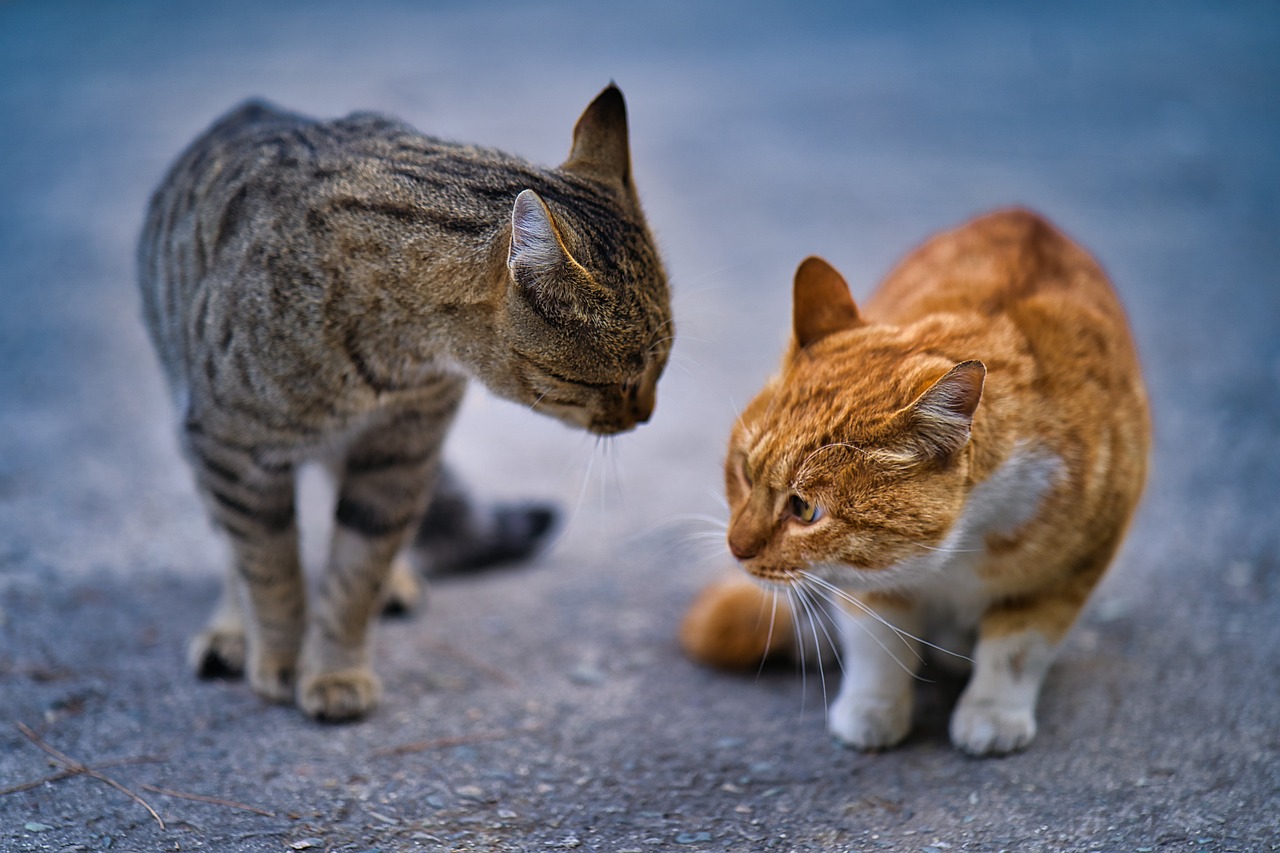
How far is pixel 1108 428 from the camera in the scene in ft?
7.07

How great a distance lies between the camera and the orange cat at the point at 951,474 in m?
1.89

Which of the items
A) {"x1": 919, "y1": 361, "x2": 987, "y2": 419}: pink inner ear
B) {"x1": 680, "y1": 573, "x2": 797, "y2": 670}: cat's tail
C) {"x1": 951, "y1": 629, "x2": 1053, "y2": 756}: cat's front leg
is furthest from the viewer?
{"x1": 680, "y1": 573, "x2": 797, "y2": 670}: cat's tail

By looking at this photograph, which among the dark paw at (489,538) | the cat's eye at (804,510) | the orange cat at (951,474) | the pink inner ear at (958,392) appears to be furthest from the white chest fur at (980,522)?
the dark paw at (489,538)

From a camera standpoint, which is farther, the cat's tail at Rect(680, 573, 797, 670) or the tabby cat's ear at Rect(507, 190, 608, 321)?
the cat's tail at Rect(680, 573, 797, 670)

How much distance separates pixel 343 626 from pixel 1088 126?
19.1 feet

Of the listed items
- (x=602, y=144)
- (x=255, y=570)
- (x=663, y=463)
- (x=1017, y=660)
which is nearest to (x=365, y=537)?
(x=255, y=570)

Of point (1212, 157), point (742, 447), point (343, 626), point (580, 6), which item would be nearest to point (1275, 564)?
point (742, 447)

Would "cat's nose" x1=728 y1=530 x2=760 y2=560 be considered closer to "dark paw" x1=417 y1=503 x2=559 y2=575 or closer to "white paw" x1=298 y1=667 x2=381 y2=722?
"white paw" x1=298 y1=667 x2=381 y2=722

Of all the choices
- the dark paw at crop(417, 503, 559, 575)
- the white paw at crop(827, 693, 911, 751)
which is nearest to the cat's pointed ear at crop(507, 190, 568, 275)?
the white paw at crop(827, 693, 911, 751)

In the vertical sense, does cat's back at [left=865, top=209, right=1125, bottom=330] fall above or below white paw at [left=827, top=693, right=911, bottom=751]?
above

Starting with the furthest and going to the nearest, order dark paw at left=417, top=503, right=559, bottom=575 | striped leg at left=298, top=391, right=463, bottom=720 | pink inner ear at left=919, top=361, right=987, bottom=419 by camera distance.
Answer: dark paw at left=417, top=503, right=559, bottom=575 < striped leg at left=298, top=391, right=463, bottom=720 < pink inner ear at left=919, top=361, right=987, bottom=419

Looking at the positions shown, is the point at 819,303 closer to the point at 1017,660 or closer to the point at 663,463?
the point at 1017,660

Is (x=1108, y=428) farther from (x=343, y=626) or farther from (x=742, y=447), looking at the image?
(x=343, y=626)

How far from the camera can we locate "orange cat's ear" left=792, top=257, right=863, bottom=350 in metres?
2.20
